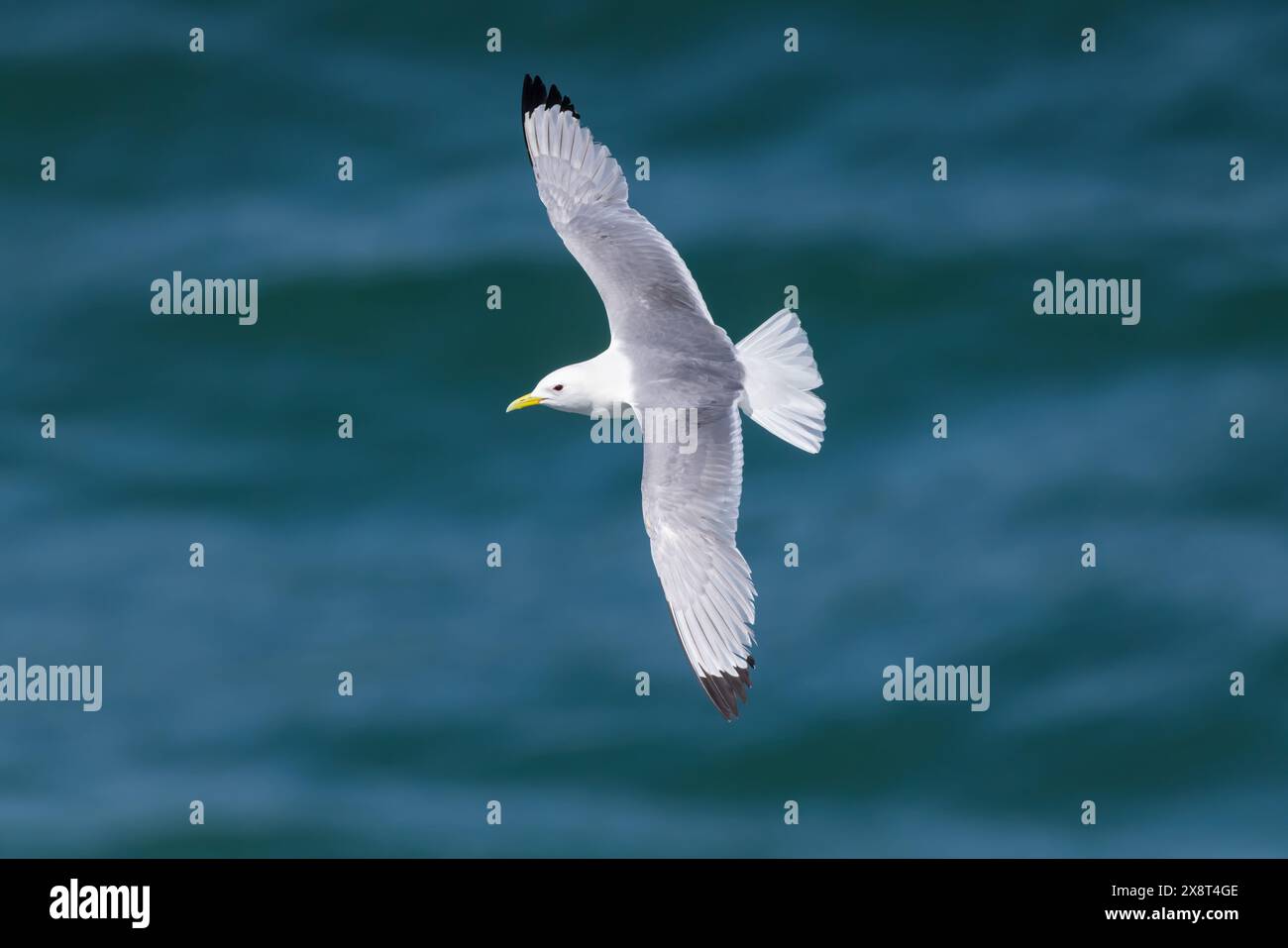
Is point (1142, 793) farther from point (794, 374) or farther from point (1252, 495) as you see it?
point (794, 374)

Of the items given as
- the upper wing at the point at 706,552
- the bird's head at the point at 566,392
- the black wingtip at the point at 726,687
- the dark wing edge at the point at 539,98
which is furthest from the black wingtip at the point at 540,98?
the black wingtip at the point at 726,687

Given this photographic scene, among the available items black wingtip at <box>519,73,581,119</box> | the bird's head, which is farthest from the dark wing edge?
the bird's head

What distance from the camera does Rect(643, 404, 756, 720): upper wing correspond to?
31.2ft

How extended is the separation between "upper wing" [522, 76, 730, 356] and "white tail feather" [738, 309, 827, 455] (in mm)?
170

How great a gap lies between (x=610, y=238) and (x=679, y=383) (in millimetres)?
1020

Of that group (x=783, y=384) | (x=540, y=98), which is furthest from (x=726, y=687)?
(x=540, y=98)

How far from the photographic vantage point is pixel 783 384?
10.2 m

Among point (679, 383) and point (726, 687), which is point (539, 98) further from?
point (726, 687)

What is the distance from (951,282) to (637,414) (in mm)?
4960

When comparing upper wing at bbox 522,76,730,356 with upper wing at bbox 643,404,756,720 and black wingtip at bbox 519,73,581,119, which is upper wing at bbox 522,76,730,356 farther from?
upper wing at bbox 643,404,756,720

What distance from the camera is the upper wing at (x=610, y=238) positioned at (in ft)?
33.8

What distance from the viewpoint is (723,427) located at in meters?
9.95

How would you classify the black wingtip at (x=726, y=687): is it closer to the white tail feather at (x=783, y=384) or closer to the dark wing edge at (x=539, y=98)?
the white tail feather at (x=783, y=384)

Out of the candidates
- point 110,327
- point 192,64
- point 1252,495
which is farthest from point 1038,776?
point 192,64
